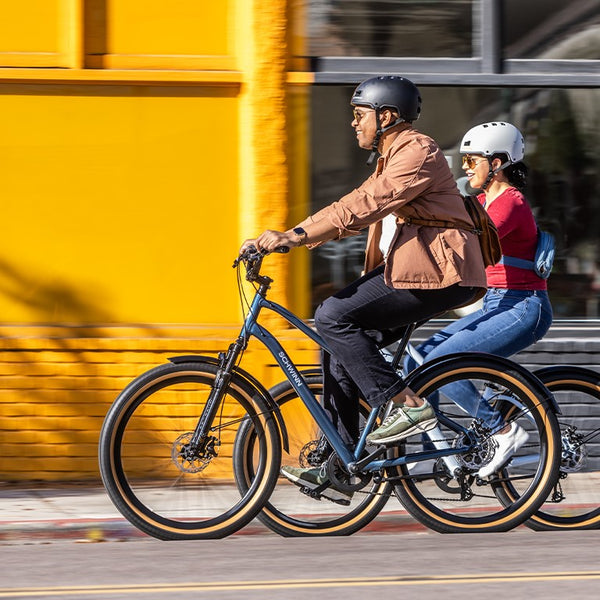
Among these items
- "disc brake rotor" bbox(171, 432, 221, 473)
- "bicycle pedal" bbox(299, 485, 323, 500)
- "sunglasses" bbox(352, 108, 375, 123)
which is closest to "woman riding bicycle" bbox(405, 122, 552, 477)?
"sunglasses" bbox(352, 108, 375, 123)

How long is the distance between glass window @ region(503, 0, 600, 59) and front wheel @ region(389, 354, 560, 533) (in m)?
3.03

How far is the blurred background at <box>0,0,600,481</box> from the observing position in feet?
26.5

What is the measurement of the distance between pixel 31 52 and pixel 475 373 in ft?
12.5

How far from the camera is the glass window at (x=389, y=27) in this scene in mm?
8359

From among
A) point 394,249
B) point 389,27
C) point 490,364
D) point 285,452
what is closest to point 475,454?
point 490,364

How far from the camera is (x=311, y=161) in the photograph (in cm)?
834

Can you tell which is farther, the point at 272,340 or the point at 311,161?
the point at 311,161

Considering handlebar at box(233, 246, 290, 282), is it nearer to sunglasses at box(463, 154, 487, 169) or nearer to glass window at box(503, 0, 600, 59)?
sunglasses at box(463, 154, 487, 169)

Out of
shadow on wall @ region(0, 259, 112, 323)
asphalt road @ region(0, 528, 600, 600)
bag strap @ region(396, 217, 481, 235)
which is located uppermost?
bag strap @ region(396, 217, 481, 235)

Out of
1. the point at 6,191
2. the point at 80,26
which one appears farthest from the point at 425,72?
the point at 6,191

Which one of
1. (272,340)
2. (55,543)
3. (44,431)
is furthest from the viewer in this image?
(44,431)

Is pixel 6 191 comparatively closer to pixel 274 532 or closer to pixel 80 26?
pixel 80 26

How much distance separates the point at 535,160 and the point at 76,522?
3878 mm

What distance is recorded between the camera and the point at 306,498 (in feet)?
20.3
